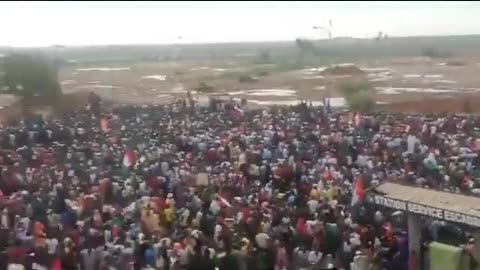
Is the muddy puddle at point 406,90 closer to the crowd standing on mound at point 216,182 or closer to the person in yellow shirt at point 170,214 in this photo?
the crowd standing on mound at point 216,182

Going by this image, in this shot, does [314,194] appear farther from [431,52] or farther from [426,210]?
[431,52]

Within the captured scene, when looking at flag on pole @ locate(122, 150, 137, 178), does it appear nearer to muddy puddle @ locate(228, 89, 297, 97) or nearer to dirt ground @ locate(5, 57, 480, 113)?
dirt ground @ locate(5, 57, 480, 113)

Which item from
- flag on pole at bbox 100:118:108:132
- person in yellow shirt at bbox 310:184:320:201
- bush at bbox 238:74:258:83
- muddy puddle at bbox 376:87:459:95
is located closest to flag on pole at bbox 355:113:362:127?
muddy puddle at bbox 376:87:459:95

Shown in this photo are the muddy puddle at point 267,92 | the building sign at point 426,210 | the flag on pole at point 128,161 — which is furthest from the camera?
the muddy puddle at point 267,92

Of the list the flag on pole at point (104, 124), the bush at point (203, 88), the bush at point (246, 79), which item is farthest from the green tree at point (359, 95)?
the flag on pole at point (104, 124)

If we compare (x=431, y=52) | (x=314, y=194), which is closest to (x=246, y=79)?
(x=314, y=194)

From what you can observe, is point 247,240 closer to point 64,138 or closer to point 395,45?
point 64,138

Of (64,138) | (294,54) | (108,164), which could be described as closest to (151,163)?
(108,164)

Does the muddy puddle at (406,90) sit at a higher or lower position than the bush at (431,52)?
lower
